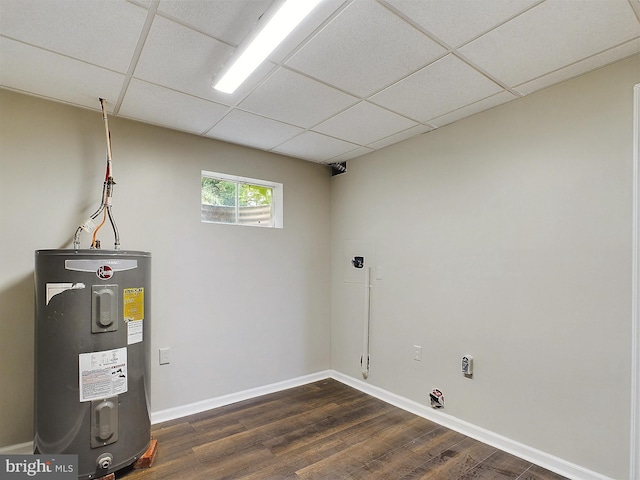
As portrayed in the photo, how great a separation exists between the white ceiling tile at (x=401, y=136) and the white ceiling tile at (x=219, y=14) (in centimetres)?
175

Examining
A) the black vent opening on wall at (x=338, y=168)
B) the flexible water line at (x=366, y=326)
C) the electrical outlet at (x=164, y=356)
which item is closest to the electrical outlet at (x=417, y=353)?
the flexible water line at (x=366, y=326)

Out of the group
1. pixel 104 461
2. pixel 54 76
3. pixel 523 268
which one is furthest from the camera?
pixel 523 268

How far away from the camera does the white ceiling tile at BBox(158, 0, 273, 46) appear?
158 cm

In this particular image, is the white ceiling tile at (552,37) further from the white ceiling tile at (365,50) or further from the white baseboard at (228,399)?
the white baseboard at (228,399)

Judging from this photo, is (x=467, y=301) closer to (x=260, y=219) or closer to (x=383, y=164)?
(x=383, y=164)

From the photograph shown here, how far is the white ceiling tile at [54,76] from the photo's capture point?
6.40 feet

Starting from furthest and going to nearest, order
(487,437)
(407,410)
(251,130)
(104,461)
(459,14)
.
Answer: (407,410), (251,130), (487,437), (104,461), (459,14)

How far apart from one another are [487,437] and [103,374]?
2668 millimetres

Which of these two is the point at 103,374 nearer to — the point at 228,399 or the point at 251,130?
the point at 228,399

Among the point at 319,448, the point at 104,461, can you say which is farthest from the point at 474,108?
the point at 104,461

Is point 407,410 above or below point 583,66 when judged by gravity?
below

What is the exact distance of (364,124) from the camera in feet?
9.57

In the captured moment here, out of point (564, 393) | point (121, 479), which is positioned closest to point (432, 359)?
point (564, 393)

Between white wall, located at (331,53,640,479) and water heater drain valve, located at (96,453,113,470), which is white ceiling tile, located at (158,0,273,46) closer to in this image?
white wall, located at (331,53,640,479)
